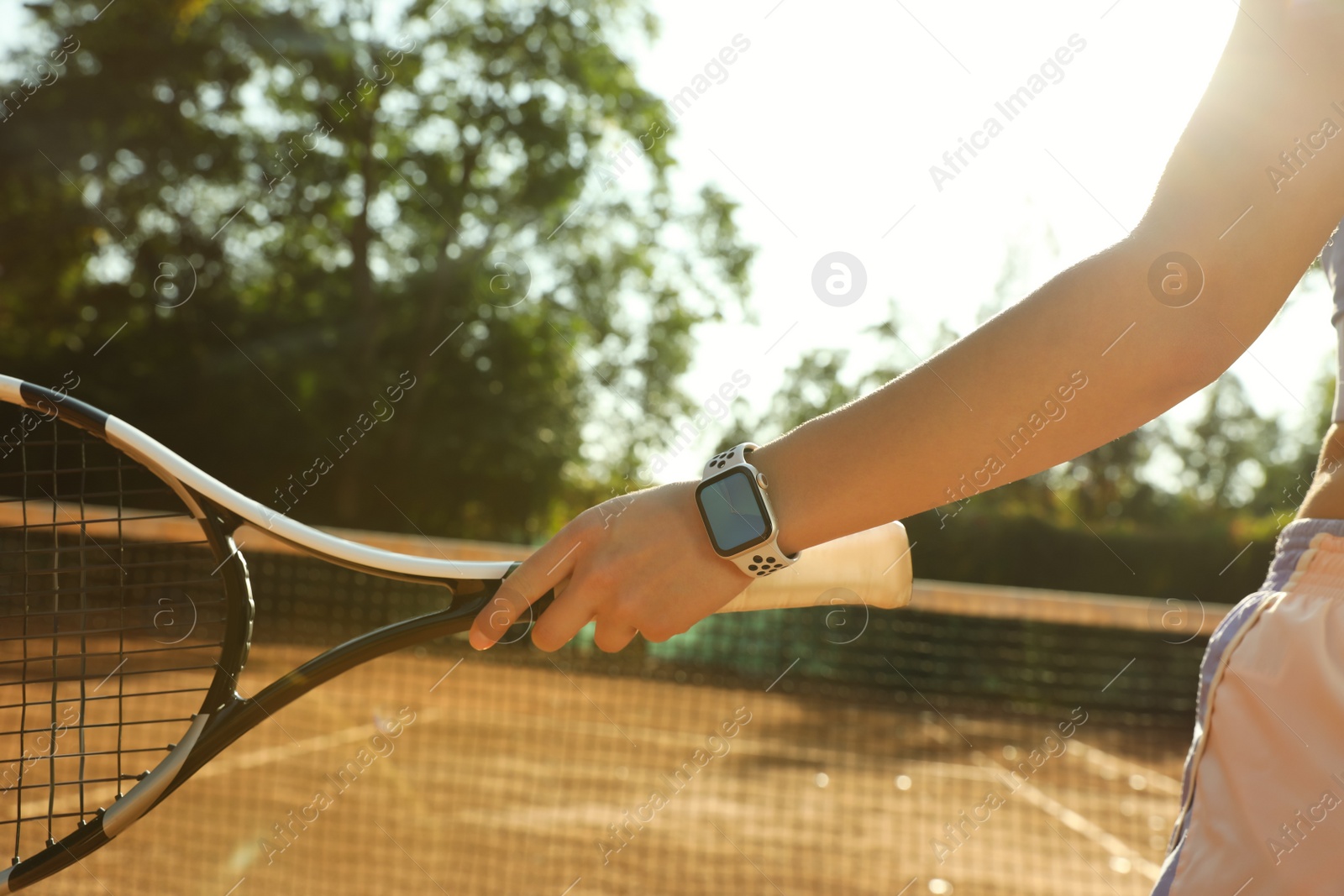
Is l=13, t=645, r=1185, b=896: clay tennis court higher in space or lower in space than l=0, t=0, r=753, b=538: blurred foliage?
lower

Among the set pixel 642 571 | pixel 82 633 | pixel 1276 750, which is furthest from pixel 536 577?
pixel 82 633

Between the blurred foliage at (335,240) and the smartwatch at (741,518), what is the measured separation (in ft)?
54.9

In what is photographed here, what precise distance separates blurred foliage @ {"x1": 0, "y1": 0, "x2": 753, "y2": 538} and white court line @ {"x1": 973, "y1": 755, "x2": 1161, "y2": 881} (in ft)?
35.2

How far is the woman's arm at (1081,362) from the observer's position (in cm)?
86

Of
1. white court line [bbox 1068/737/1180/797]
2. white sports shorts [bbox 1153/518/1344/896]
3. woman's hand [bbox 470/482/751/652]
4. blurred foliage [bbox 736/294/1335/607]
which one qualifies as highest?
blurred foliage [bbox 736/294/1335/607]

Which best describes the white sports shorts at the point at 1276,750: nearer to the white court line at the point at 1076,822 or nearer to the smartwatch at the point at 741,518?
the smartwatch at the point at 741,518

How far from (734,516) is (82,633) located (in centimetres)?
113

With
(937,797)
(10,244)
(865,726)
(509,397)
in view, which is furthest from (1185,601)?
(10,244)

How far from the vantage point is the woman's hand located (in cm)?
101

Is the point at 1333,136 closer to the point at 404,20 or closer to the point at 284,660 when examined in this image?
the point at 284,660

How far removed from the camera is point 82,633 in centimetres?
162

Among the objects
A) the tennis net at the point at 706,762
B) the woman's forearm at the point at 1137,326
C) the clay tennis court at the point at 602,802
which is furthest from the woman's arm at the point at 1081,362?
the clay tennis court at the point at 602,802

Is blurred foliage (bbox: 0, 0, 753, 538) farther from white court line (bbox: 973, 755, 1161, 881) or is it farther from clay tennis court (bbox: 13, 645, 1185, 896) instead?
white court line (bbox: 973, 755, 1161, 881)

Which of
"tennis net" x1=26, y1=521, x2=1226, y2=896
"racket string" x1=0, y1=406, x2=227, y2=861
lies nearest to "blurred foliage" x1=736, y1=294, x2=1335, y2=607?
"tennis net" x1=26, y1=521, x2=1226, y2=896
